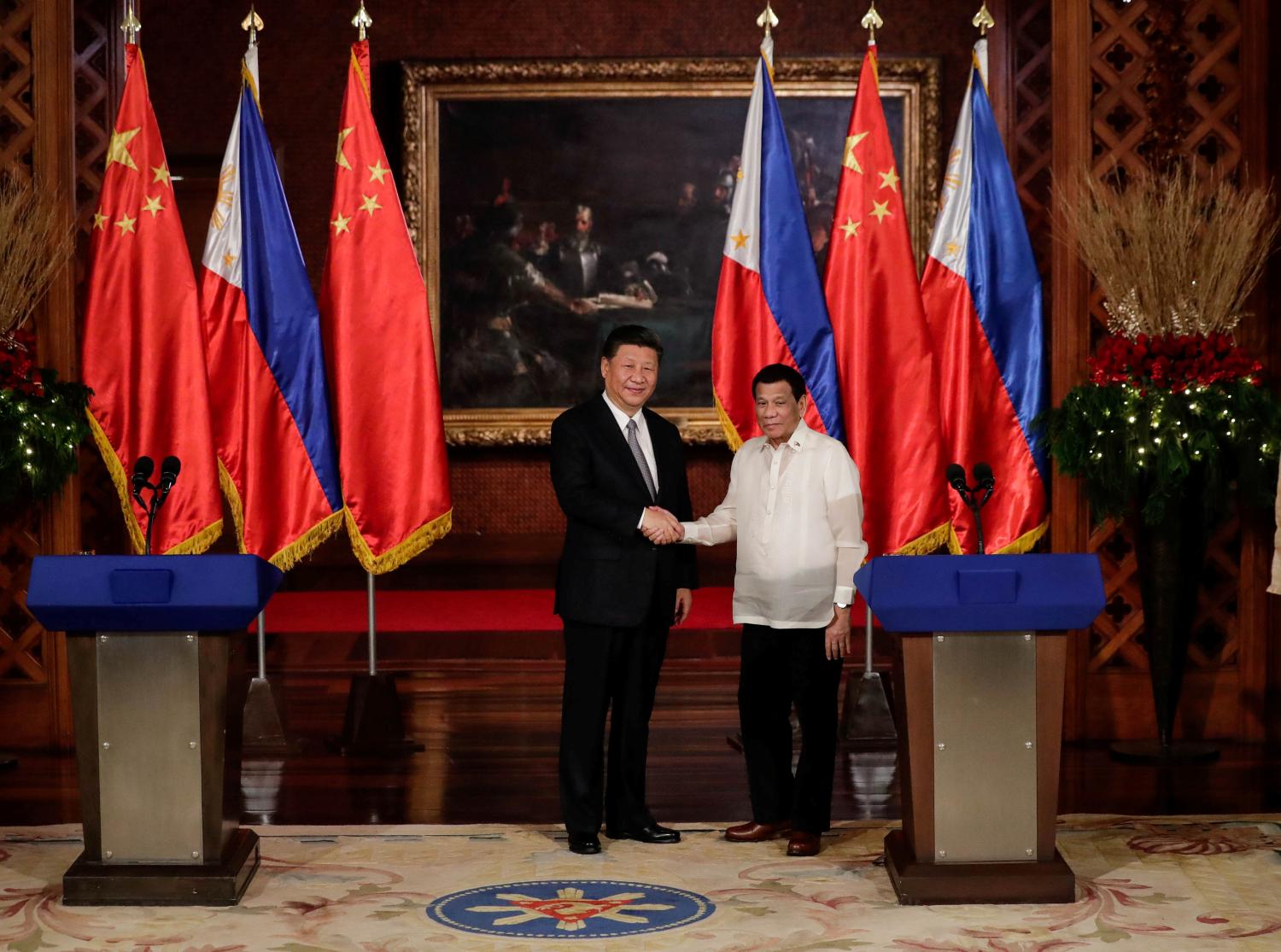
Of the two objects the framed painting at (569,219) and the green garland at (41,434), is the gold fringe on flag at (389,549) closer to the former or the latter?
the green garland at (41,434)

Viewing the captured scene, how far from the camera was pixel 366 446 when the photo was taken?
6.34m

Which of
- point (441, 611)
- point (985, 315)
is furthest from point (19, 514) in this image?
point (985, 315)

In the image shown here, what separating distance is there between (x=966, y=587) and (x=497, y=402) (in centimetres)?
602

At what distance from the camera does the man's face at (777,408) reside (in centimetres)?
461

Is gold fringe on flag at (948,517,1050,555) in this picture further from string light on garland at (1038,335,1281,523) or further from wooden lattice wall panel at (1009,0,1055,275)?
wooden lattice wall panel at (1009,0,1055,275)

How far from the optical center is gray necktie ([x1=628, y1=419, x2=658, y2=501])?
4.81m

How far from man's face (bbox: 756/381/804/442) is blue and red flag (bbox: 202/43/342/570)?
2316mm

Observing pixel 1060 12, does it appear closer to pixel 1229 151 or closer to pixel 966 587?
pixel 1229 151

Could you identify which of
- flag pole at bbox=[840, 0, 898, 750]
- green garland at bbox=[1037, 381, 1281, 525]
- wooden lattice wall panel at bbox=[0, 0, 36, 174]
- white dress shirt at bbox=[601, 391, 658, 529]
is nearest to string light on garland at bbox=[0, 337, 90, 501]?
wooden lattice wall panel at bbox=[0, 0, 36, 174]

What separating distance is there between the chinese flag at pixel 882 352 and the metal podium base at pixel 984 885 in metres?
2.19

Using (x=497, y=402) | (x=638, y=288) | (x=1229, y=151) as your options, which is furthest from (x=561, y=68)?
(x=1229, y=151)

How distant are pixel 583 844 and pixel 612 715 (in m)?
0.39

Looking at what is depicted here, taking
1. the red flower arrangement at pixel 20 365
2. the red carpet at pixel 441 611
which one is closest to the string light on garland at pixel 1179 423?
the red carpet at pixel 441 611

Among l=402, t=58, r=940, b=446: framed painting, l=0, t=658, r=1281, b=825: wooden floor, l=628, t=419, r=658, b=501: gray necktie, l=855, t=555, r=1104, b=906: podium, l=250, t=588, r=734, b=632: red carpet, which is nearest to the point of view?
l=855, t=555, r=1104, b=906: podium
